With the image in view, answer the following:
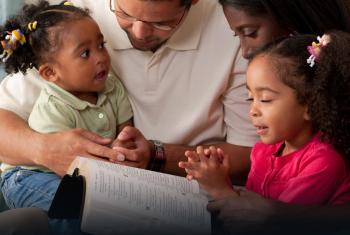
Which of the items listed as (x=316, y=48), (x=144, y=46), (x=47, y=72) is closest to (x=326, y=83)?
(x=316, y=48)

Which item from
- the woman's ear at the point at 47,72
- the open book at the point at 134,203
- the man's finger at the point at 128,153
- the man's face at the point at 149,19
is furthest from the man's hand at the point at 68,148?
the man's face at the point at 149,19

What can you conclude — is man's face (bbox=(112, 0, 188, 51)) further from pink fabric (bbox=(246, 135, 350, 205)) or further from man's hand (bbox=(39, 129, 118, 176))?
pink fabric (bbox=(246, 135, 350, 205))

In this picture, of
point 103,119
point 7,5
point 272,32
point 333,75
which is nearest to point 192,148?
point 103,119

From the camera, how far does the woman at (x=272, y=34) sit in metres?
1.08

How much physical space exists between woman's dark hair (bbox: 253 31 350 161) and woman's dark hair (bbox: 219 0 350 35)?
122mm

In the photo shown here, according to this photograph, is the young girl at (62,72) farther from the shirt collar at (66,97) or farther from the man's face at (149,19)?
the man's face at (149,19)

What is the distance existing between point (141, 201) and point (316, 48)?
1.71 ft

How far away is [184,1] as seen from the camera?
1464 millimetres

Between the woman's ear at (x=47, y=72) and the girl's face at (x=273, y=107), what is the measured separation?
25.0 inches

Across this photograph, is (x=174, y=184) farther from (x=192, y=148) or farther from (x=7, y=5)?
(x=7, y=5)

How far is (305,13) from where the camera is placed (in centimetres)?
130

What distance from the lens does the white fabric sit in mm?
1509

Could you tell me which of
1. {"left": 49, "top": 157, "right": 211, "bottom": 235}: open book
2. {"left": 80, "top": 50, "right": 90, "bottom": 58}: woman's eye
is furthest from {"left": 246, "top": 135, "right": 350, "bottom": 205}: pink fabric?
{"left": 80, "top": 50, "right": 90, "bottom": 58}: woman's eye

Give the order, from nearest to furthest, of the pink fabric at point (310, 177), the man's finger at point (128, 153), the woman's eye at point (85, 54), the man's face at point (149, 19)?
the pink fabric at point (310, 177) → the man's finger at point (128, 153) → the man's face at point (149, 19) → the woman's eye at point (85, 54)
